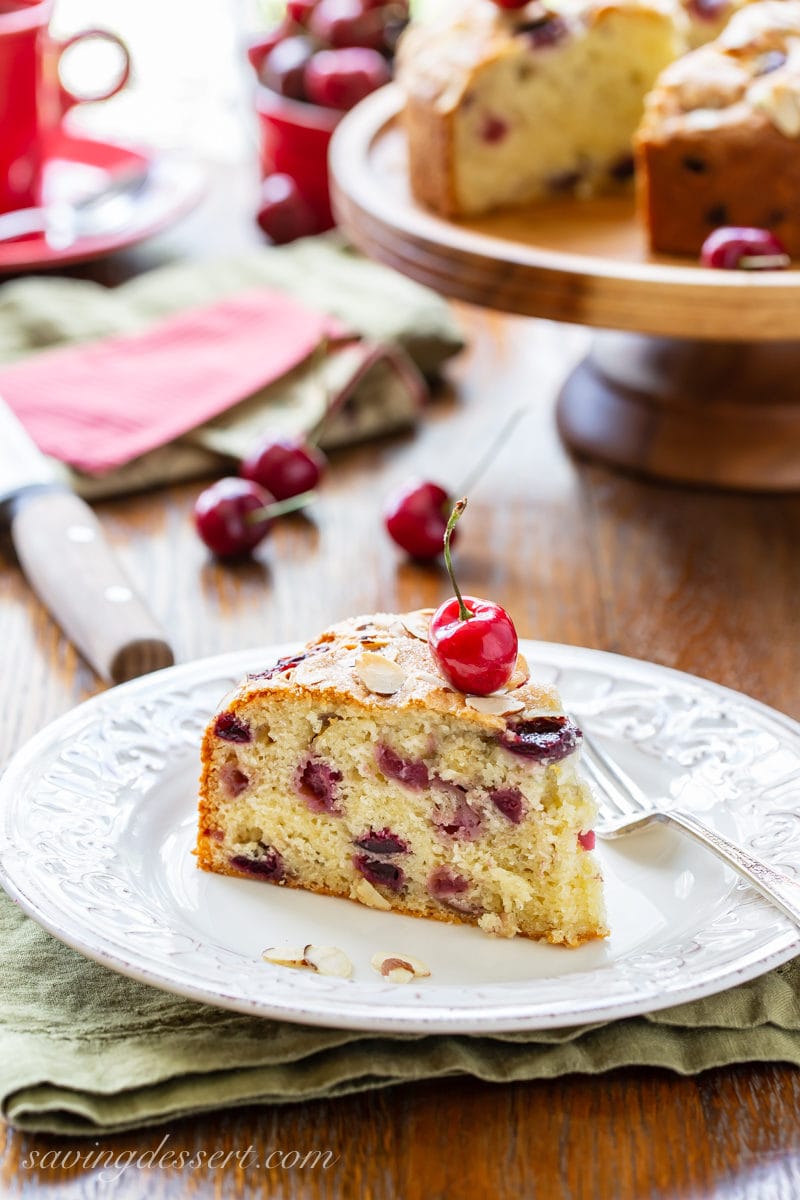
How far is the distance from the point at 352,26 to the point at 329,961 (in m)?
2.42

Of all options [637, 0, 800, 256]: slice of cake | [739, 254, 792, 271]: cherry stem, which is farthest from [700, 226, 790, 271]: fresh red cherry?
[637, 0, 800, 256]: slice of cake

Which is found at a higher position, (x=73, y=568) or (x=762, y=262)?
(x=762, y=262)

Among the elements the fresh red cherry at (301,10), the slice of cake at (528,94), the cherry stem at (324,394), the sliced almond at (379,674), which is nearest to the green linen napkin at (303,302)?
the cherry stem at (324,394)

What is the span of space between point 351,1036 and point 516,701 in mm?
340

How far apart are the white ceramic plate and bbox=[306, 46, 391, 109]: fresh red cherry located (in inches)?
68.5

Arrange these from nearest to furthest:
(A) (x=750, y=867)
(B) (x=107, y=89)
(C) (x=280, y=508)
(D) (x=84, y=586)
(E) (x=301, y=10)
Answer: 1. (A) (x=750, y=867)
2. (D) (x=84, y=586)
3. (C) (x=280, y=508)
4. (B) (x=107, y=89)
5. (E) (x=301, y=10)

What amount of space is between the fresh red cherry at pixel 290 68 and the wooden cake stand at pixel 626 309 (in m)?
0.49

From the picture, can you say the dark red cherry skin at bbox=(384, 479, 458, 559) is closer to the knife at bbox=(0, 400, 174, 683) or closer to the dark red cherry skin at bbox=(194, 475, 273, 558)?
the dark red cherry skin at bbox=(194, 475, 273, 558)

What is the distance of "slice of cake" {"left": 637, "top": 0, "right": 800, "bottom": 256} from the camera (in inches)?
92.7

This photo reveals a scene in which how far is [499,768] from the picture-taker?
4.73 feet

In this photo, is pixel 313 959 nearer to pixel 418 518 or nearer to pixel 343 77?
pixel 418 518

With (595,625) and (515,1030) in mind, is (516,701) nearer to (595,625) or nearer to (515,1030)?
(515,1030)

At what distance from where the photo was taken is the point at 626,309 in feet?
6.78

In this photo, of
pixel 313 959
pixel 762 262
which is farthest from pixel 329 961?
pixel 762 262
